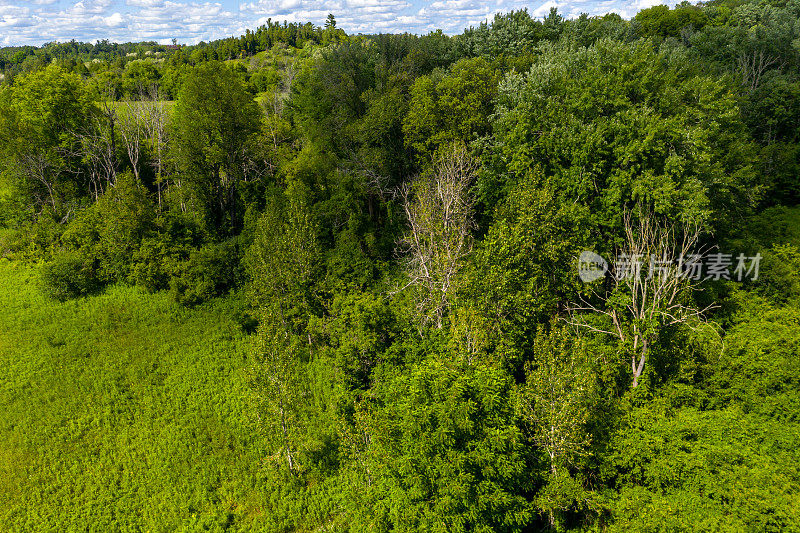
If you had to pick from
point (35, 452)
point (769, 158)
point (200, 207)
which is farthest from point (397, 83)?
point (769, 158)

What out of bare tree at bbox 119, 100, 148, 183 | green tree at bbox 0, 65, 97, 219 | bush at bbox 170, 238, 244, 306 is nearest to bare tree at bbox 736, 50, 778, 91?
bush at bbox 170, 238, 244, 306

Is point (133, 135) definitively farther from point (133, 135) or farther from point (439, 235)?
point (439, 235)

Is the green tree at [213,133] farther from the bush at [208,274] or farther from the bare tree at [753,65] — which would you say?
the bare tree at [753,65]

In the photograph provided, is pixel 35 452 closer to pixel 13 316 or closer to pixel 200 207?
pixel 13 316

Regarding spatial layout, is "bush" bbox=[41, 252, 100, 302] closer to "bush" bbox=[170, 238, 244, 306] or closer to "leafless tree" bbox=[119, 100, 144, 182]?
"bush" bbox=[170, 238, 244, 306]

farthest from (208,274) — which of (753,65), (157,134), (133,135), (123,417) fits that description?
(753,65)
